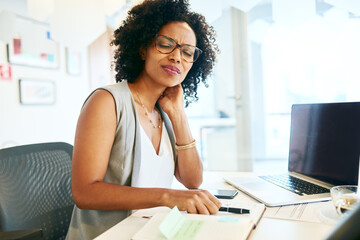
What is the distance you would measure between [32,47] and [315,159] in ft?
9.67

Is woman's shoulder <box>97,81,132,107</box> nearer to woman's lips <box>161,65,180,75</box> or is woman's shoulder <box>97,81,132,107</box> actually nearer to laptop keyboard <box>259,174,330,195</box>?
woman's lips <box>161,65,180,75</box>

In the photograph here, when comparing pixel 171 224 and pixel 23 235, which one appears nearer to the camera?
pixel 171 224

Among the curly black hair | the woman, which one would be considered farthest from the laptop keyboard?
the curly black hair

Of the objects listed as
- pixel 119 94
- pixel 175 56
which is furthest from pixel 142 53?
pixel 119 94

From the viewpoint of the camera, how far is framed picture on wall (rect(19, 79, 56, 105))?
115 inches

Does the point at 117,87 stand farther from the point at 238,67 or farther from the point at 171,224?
the point at 238,67

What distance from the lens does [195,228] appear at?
24.3 inches

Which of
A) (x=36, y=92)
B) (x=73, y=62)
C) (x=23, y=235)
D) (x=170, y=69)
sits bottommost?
(x=23, y=235)

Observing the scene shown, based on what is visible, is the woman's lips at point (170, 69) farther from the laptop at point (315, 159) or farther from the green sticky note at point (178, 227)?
the green sticky note at point (178, 227)

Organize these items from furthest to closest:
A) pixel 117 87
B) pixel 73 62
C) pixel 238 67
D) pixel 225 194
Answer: pixel 73 62, pixel 238 67, pixel 117 87, pixel 225 194

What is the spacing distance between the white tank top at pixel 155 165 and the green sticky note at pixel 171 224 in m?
0.40

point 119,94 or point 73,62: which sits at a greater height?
point 73,62

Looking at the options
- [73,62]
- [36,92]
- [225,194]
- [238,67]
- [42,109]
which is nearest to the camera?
[225,194]

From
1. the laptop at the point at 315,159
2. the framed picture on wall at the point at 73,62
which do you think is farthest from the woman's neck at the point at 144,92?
the framed picture on wall at the point at 73,62
